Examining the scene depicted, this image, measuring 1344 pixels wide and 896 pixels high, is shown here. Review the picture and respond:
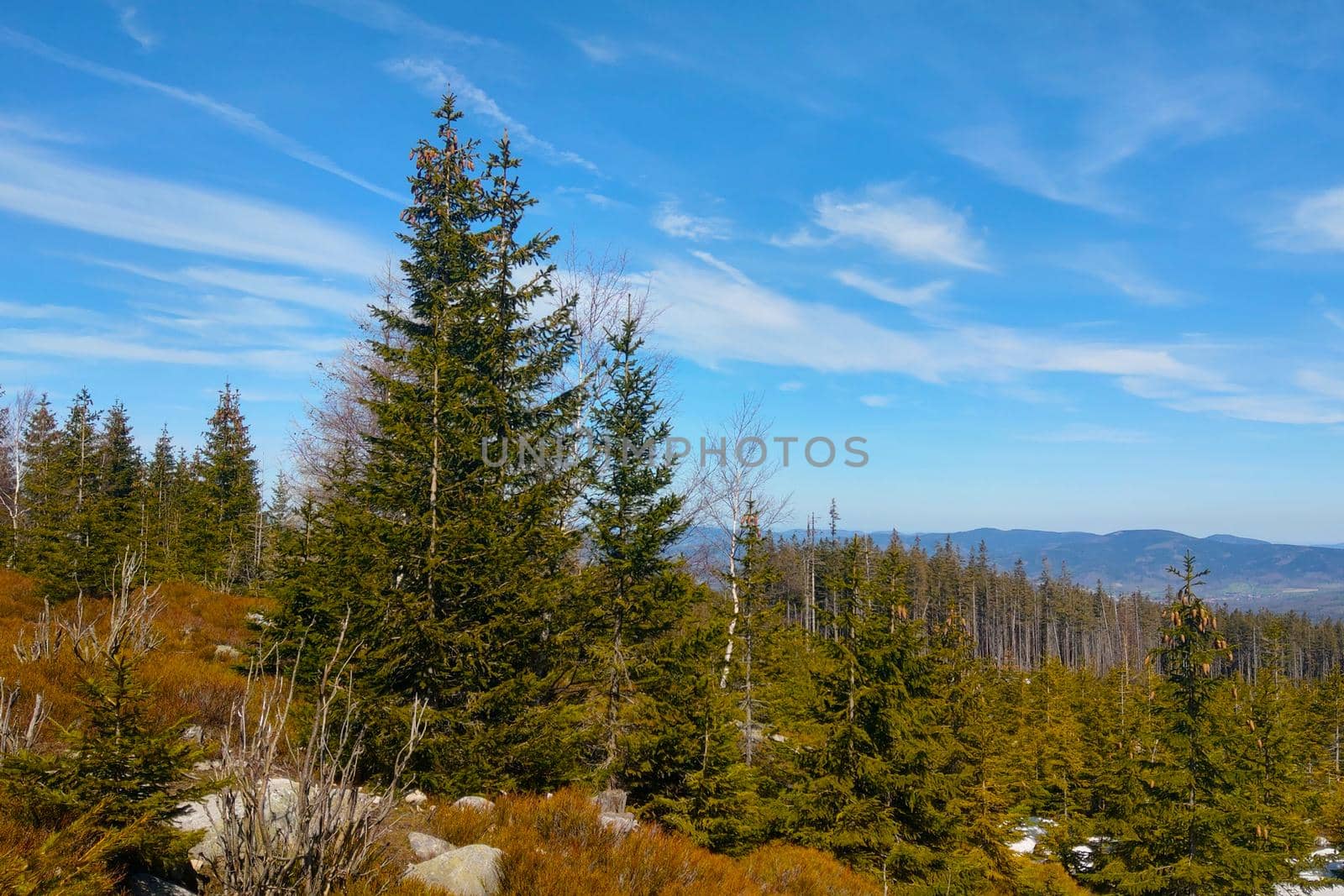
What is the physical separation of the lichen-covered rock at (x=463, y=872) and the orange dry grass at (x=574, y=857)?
0.14 metres

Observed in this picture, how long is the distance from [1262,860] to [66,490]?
44241 millimetres

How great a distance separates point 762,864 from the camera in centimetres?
995

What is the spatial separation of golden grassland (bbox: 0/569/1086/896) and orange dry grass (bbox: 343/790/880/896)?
0.01 m

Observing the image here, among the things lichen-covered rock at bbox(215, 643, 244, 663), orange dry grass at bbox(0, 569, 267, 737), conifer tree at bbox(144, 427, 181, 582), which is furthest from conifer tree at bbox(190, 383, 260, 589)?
lichen-covered rock at bbox(215, 643, 244, 663)

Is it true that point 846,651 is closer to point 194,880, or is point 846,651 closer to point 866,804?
point 866,804

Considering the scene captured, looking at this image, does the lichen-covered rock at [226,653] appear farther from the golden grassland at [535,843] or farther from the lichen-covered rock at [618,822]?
Result: the lichen-covered rock at [618,822]

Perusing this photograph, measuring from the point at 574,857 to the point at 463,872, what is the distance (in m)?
1.50

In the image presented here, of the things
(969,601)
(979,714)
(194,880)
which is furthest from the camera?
(969,601)

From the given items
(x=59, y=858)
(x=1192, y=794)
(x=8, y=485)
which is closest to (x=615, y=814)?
(x=59, y=858)

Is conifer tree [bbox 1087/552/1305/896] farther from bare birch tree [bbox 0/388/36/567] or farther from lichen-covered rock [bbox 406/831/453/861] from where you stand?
bare birch tree [bbox 0/388/36/567]

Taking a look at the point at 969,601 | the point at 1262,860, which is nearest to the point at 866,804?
the point at 1262,860

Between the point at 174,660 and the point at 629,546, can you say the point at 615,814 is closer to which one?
the point at 629,546

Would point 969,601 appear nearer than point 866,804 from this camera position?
No

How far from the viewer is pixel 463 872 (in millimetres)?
5520
